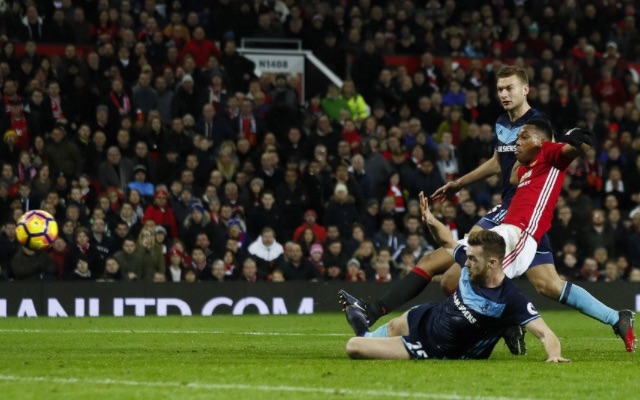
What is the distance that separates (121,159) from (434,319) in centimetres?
1085

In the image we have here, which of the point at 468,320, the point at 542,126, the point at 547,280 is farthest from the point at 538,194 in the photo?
the point at 468,320

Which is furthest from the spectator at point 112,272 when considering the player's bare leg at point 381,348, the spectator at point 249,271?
the player's bare leg at point 381,348

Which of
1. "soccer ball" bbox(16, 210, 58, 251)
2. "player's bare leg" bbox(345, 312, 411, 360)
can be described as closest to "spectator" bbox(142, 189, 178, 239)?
"soccer ball" bbox(16, 210, 58, 251)

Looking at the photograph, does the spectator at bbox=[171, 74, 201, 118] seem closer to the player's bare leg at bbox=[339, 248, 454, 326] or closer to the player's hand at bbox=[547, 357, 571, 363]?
the player's bare leg at bbox=[339, 248, 454, 326]

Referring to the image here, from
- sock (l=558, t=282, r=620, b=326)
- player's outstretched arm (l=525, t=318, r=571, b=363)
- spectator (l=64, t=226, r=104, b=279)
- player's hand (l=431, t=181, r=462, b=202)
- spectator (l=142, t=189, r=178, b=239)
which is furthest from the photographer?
spectator (l=142, t=189, r=178, b=239)

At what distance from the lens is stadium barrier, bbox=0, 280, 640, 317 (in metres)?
18.5

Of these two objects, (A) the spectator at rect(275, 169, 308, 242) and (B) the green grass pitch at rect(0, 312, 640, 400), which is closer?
(B) the green grass pitch at rect(0, 312, 640, 400)

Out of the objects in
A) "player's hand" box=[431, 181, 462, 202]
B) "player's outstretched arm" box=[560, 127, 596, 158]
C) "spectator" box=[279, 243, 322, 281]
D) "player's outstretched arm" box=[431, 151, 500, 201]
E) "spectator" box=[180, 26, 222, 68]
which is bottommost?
"spectator" box=[279, 243, 322, 281]

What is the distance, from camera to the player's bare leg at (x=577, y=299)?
1101cm

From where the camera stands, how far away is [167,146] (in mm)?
20625

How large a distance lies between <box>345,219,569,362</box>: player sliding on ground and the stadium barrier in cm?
899

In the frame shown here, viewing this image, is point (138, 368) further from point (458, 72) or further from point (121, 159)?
point (458, 72)

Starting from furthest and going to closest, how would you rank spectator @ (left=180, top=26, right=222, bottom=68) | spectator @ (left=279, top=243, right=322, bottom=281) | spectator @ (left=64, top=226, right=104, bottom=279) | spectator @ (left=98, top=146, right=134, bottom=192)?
spectator @ (left=180, top=26, right=222, bottom=68), spectator @ (left=98, top=146, right=134, bottom=192), spectator @ (left=279, top=243, right=322, bottom=281), spectator @ (left=64, top=226, right=104, bottom=279)

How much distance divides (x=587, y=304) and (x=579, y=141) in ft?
4.80
